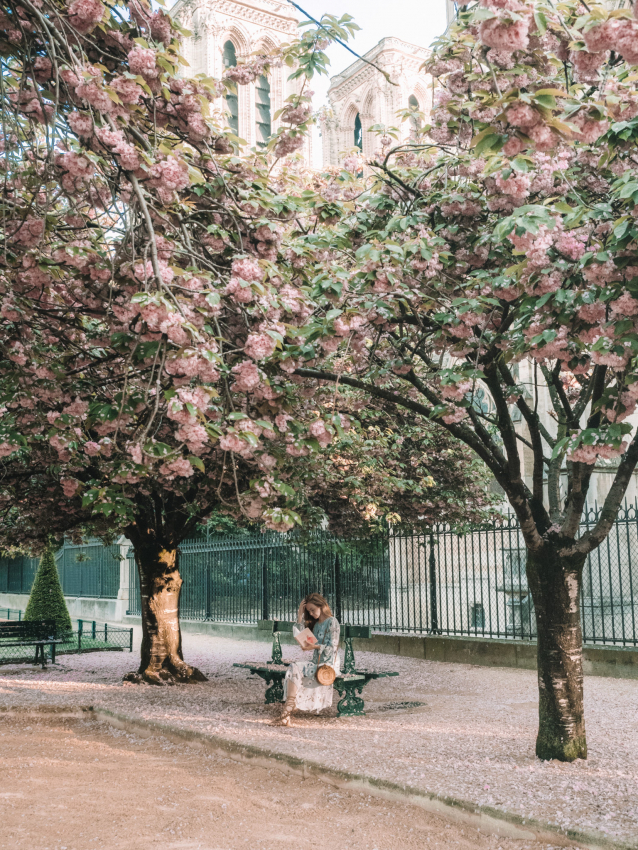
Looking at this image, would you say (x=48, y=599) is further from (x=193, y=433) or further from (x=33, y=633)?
(x=193, y=433)

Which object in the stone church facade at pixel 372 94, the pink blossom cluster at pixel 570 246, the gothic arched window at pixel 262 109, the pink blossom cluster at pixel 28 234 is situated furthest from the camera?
the stone church facade at pixel 372 94

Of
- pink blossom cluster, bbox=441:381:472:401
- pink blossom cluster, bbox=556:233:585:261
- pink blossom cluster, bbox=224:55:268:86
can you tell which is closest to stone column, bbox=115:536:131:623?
pink blossom cluster, bbox=224:55:268:86

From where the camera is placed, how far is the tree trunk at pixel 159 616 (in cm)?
1166

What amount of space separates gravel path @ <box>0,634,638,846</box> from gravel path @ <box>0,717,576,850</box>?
363 mm

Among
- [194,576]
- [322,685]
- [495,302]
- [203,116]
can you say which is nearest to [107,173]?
[203,116]

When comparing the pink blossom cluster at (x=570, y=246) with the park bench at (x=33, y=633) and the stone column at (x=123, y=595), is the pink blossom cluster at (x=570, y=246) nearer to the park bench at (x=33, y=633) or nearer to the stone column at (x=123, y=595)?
the park bench at (x=33, y=633)

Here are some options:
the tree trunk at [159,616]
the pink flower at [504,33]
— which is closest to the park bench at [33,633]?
the tree trunk at [159,616]

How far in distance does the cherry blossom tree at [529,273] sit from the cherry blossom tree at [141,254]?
2.17 ft

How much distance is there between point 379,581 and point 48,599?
8816 millimetres

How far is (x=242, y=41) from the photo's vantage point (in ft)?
160

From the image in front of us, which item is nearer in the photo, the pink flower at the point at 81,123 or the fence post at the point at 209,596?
the pink flower at the point at 81,123

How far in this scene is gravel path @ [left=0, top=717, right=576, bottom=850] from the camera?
195 inches

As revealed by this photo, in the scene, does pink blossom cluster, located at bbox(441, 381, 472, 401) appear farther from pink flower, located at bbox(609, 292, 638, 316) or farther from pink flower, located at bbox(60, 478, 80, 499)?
pink flower, located at bbox(60, 478, 80, 499)

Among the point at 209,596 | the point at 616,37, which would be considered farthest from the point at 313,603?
the point at 209,596
